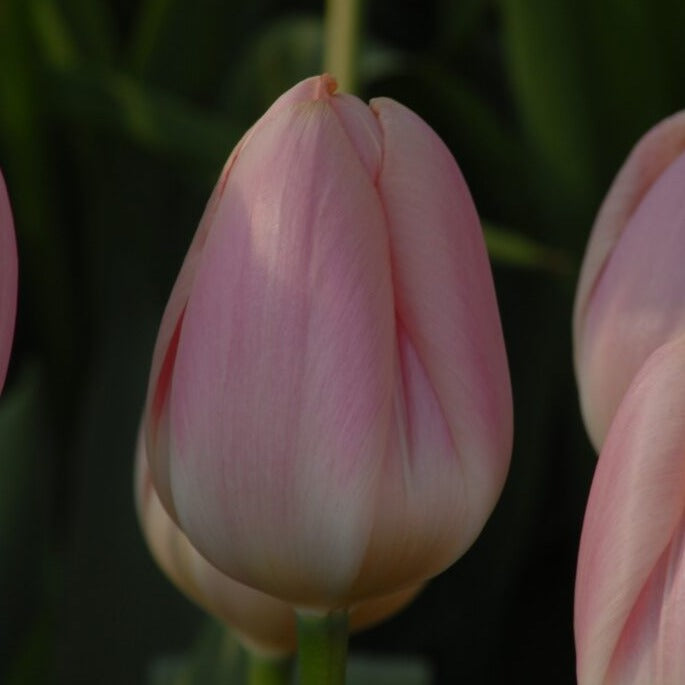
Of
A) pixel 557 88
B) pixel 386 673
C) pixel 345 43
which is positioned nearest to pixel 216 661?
pixel 386 673

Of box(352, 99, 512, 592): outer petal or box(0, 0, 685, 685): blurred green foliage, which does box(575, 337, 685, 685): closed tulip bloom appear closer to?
box(352, 99, 512, 592): outer petal

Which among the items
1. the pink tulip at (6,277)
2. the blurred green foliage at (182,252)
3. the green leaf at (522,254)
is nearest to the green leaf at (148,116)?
the blurred green foliage at (182,252)

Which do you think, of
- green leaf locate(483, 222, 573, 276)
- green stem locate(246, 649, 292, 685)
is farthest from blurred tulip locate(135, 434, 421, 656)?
green leaf locate(483, 222, 573, 276)

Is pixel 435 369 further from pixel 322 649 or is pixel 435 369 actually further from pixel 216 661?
pixel 216 661

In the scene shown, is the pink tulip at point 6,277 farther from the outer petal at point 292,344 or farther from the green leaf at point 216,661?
the green leaf at point 216,661

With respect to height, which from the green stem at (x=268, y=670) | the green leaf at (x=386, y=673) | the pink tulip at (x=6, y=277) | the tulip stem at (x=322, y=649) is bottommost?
the green leaf at (x=386, y=673)

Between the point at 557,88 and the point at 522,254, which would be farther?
the point at 557,88
